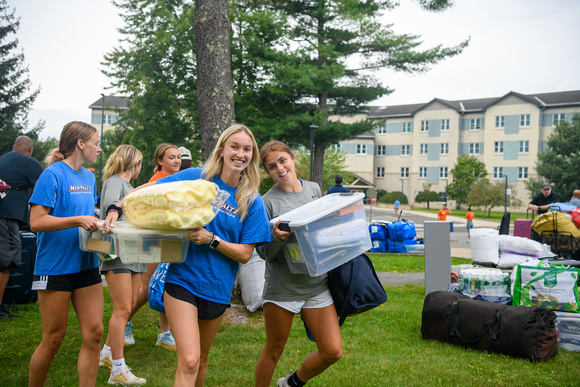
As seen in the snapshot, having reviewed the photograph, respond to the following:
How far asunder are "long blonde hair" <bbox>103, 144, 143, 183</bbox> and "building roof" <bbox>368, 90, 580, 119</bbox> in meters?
50.4

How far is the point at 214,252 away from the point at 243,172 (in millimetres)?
573

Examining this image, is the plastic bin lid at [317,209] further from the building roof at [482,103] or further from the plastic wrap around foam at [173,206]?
the building roof at [482,103]

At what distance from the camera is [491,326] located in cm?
533

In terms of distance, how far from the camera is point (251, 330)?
19.8 ft

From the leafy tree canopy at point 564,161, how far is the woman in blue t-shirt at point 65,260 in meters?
42.9

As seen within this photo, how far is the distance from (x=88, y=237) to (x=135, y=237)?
763 millimetres

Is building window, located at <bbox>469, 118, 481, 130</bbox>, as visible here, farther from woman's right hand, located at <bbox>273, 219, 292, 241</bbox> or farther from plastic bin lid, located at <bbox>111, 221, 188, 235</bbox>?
plastic bin lid, located at <bbox>111, 221, 188, 235</bbox>

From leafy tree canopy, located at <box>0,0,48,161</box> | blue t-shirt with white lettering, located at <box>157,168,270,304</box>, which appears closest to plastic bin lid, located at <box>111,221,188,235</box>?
blue t-shirt with white lettering, located at <box>157,168,270,304</box>

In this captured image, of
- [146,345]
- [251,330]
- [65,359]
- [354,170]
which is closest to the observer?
[65,359]

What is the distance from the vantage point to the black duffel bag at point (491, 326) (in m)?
5.08

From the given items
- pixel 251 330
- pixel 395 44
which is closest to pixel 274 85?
pixel 395 44

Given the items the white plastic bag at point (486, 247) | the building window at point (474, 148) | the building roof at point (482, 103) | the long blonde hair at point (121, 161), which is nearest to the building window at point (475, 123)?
the building roof at point (482, 103)

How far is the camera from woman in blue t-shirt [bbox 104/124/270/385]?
9.20ft

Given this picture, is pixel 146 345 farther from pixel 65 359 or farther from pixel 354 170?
pixel 354 170
